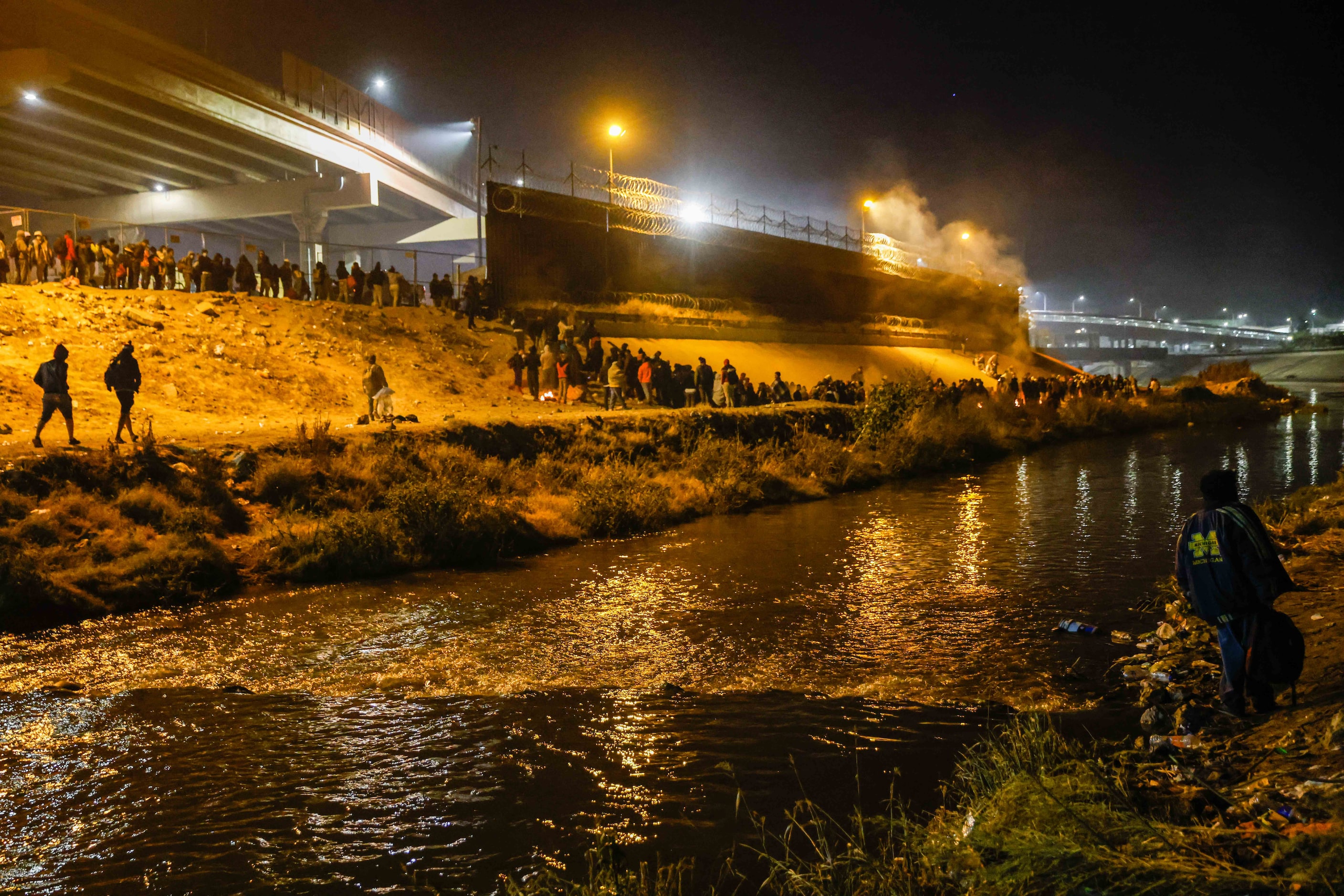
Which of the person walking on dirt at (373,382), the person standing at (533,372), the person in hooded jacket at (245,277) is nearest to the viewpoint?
the person walking on dirt at (373,382)

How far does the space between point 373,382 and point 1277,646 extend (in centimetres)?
1534

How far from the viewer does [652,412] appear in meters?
20.4

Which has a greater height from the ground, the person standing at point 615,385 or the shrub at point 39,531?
the person standing at point 615,385

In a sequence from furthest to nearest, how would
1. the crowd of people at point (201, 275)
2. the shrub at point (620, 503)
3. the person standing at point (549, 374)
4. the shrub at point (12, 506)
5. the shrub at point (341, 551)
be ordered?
1. the person standing at point (549, 374)
2. the crowd of people at point (201, 275)
3. the shrub at point (620, 503)
4. the shrub at point (341, 551)
5. the shrub at point (12, 506)

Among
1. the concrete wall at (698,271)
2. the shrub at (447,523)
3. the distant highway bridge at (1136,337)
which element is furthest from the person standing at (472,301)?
the distant highway bridge at (1136,337)

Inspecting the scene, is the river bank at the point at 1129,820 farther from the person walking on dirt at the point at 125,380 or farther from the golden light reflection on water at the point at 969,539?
the person walking on dirt at the point at 125,380

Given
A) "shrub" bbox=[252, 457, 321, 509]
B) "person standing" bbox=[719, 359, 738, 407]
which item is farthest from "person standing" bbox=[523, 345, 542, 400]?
"shrub" bbox=[252, 457, 321, 509]

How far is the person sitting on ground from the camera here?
520 cm

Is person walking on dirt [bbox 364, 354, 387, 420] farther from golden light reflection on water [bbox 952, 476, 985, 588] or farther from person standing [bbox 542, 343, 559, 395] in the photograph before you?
golden light reflection on water [bbox 952, 476, 985, 588]

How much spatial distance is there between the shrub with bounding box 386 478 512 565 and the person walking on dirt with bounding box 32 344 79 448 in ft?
15.2

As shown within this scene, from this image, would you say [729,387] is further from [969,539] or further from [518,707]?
[518,707]

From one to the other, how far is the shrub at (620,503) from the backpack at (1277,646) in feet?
34.7

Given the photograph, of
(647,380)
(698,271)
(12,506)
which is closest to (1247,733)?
(12,506)

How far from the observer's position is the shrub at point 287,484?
13.4m
